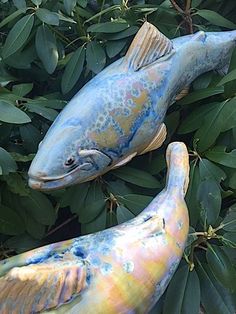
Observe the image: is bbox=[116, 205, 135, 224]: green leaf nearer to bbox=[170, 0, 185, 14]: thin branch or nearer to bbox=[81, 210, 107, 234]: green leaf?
bbox=[81, 210, 107, 234]: green leaf

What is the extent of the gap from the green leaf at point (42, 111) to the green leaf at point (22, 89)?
5 cm

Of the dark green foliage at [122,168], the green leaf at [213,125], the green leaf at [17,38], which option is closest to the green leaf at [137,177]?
→ the dark green foliage at [122,168]

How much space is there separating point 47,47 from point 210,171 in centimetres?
42

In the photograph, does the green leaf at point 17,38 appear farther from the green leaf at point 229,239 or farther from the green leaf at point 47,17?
the green leaf at point 229,239

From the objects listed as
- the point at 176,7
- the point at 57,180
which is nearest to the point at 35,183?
the point at 57,180

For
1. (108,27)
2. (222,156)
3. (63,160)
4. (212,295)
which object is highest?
(108,27)

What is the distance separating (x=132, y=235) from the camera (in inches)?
35.7

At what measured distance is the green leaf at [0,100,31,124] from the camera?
1052 millimetres

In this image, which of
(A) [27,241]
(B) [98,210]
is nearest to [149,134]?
(B) [98,210]

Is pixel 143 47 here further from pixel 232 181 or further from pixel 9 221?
pixel 9 221

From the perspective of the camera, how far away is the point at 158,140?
116cm

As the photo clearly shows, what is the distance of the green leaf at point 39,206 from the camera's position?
1.15 meters

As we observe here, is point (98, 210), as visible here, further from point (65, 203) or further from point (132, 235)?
point (132, 235)

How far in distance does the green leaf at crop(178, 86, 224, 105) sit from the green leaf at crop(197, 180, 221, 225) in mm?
188
